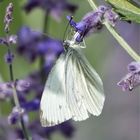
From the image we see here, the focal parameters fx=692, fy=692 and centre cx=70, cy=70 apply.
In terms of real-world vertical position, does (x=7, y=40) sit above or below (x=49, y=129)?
below

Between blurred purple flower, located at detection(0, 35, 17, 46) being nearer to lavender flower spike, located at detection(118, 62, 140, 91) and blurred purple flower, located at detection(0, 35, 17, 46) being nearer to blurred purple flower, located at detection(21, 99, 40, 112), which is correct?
lavender flower spike, located at detection(118, 62, 140, 91)

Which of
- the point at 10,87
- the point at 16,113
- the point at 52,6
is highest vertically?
the point at 52,6

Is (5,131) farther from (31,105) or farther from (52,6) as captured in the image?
(52,6)

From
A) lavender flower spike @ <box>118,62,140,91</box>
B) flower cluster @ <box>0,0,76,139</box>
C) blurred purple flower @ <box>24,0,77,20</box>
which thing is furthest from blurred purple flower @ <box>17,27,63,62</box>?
lavender flower spike @ <box>118,62,140,91</box>

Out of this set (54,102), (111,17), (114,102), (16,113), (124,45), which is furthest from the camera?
(114,102)

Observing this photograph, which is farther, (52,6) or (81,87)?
(52,6)

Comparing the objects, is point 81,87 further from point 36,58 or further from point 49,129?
point 36,58

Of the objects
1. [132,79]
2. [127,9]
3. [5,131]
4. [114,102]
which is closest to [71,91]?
[132,79]

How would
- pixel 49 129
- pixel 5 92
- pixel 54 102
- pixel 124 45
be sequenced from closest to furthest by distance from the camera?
pixel 124 45, pixel 54 102, pixel 5 92, pixel 49 129
